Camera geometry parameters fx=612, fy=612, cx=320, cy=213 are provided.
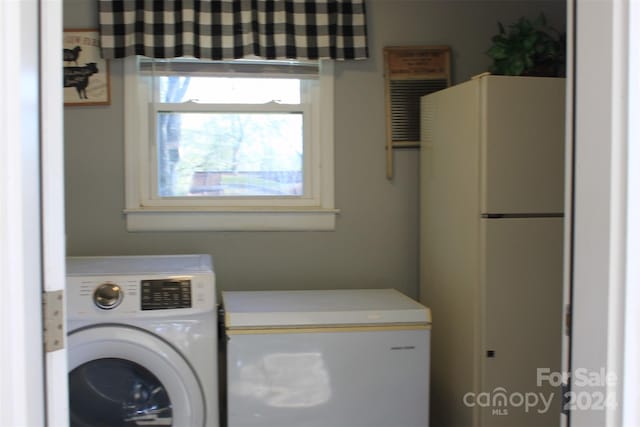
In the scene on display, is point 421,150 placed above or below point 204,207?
above

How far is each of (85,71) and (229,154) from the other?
759 mm

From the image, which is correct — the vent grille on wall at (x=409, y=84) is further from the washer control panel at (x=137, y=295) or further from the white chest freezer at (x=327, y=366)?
the washer control panel at (x=137, y=295)

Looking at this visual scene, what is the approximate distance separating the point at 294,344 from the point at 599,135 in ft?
5.12

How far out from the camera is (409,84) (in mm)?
3027

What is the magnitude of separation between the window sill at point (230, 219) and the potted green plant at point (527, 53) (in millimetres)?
1034

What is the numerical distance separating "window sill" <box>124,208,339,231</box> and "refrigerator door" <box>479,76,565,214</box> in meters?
0.88

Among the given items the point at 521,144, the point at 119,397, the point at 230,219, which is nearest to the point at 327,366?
the point at 119,397

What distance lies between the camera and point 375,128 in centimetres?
303

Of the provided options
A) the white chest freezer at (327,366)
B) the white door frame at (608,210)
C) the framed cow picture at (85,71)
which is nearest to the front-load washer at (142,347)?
the white chest freezer at (327,366)

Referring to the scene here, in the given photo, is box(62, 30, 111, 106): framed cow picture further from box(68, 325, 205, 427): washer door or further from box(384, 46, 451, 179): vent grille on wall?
box(384, 46, 451, 179): vent grille on wall

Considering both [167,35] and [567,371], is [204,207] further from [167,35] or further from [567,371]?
[567,371]

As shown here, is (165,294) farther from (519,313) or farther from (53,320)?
(519,313)

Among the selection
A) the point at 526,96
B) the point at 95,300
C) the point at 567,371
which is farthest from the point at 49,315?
the point at 526,96

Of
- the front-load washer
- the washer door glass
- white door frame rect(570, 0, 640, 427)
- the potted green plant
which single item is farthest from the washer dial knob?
the potted green plant
